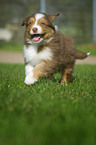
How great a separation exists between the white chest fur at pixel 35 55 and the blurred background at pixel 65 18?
365 inches

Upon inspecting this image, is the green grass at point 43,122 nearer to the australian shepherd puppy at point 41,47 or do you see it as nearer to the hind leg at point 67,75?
the australian shepherd puppy at point 41,47

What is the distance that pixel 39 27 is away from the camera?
3088 mm

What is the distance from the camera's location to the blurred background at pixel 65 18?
41.3 ft

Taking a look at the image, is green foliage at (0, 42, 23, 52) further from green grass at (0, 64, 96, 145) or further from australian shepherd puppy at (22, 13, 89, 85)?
green grass at (0, 64, 96, 145)

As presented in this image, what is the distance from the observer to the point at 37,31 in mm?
3082

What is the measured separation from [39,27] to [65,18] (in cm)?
1040

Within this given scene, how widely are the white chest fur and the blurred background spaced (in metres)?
9.26

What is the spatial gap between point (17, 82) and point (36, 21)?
931 millimetres

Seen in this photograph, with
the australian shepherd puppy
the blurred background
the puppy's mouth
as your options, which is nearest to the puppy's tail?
the australian shepherd puppy

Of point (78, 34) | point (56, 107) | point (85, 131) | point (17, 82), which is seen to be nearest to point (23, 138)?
point (85, 131)

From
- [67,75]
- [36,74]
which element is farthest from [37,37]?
[67,75]

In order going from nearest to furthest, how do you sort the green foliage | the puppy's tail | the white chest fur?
the white chest fur, the puppy's tail, the green foliage

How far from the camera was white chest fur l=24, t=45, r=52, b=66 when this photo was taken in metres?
3.15

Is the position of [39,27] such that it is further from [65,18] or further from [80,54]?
[65,18]
